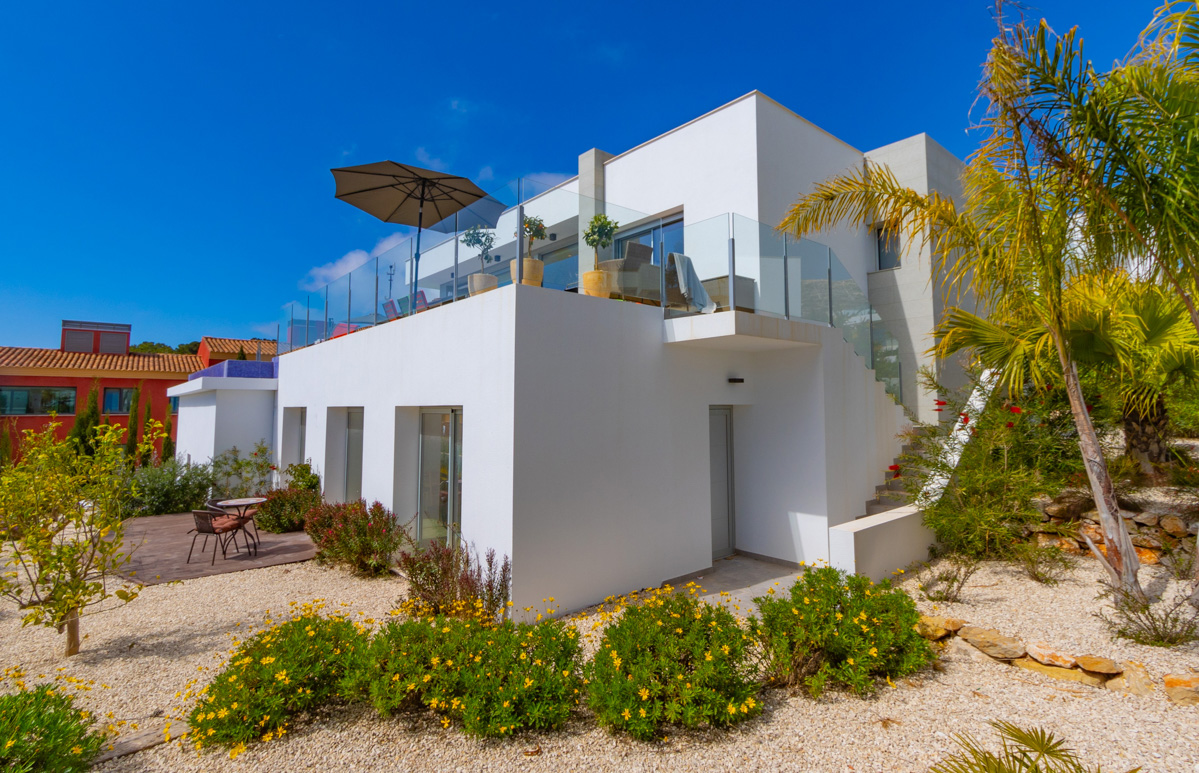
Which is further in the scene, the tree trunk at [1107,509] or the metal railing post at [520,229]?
the metal railing post at [520,229]

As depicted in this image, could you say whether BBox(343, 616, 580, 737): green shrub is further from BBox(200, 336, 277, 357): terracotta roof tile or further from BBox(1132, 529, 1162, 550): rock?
BBox(200, 336, 277, 357): terracotta roof tile

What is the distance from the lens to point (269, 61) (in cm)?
1650

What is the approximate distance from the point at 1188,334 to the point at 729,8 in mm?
9474

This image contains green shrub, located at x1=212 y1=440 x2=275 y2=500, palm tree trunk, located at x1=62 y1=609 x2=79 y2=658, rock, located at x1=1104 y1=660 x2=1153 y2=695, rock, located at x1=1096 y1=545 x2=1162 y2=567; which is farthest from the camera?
green shrub, located at x1=212 y1=440 x2=275 y2=500

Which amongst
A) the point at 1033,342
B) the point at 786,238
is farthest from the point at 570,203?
the point at 1033,342

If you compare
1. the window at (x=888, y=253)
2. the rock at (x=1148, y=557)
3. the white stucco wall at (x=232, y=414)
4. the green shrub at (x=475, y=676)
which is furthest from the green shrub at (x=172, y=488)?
the rock at (x=1148, y=557)

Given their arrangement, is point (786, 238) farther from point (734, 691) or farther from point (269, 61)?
point (269, 61)

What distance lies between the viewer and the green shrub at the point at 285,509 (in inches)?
393

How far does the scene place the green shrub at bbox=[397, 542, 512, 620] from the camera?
5.35 metres

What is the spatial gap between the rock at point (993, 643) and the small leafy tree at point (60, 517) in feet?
23.2

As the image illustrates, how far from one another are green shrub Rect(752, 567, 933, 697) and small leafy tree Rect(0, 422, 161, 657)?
526 cm

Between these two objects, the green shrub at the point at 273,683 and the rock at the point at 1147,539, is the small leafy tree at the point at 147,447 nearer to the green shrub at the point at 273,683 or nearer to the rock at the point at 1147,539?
the green shrub at the point at 273,683

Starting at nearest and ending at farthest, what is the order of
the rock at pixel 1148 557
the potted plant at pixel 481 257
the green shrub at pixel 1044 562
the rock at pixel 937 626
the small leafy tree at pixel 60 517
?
the small leafy tree at pixel 60 517
the rock at pixel 937 626
the green shrub at pixel 1044 562
the rock at pixel 1148 557
the potted plant at pixel 481 257

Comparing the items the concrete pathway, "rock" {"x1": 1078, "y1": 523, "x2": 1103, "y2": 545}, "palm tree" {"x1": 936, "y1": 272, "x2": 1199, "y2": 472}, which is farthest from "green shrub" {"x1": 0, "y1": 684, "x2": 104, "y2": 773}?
"rock" {"x1": 1078, "y1": 523, "x2": 1103, "y2": 545}
